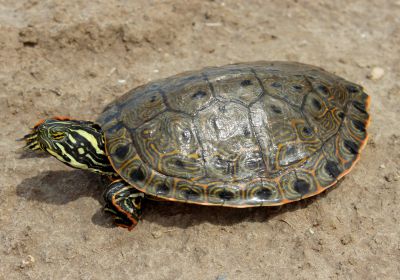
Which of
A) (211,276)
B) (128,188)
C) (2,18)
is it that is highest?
(2,18)

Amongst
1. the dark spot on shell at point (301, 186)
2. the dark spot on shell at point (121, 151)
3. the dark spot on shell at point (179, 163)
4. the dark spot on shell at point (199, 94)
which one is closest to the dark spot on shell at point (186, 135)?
the dark spot on shell at point (179, 163)

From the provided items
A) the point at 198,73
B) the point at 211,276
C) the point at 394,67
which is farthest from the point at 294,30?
the point at 211,276

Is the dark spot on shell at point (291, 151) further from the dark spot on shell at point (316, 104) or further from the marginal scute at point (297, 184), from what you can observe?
the dark spot on shell at point (316, 104)

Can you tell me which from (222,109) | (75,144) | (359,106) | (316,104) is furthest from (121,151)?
(359,106)

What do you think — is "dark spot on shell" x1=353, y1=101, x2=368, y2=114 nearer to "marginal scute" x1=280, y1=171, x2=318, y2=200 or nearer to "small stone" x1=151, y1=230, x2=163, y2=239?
"marginal scute" x1=280, y1=171, x2=318, y2=200

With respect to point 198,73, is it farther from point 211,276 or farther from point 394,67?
point 394,67

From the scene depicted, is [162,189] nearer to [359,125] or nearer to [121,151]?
[121,151]
